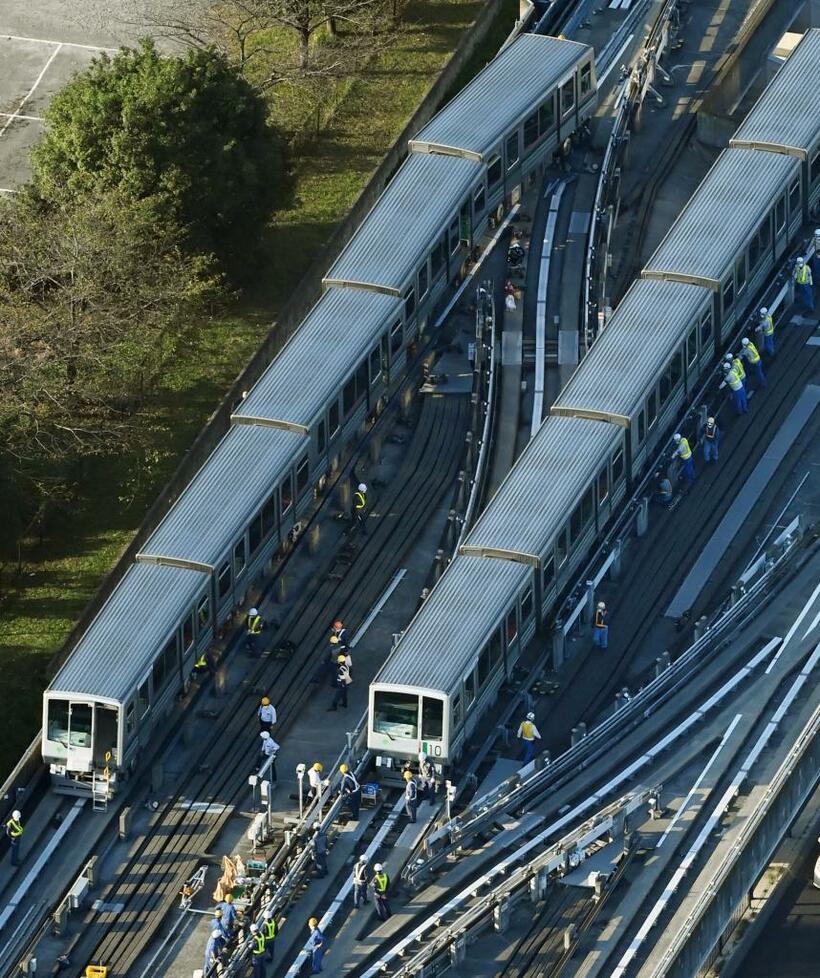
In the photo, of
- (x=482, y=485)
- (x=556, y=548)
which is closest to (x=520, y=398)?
(x=482, y=485)

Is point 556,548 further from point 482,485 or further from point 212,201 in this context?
point 212,201

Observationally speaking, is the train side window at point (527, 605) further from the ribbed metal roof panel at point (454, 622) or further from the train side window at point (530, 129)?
the train side window at point (530, 129)

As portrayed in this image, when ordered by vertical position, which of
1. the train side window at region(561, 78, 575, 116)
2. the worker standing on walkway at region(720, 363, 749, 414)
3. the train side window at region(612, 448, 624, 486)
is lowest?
the train side window at region(612, 448, 624, 486)

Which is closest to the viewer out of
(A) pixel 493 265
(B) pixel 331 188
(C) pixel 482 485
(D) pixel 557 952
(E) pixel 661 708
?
(D) pixel 557 952

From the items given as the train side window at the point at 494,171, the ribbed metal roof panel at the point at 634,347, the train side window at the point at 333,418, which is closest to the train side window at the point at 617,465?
the ribbed metal roof panel at the point at 634,347

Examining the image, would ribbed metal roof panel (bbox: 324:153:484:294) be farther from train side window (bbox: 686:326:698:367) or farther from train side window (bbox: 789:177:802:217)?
train side window (bbox: 789:177:802:217)

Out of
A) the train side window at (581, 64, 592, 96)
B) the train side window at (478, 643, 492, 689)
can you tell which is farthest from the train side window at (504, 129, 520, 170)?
the train side window at (478, 643, 492, 689)

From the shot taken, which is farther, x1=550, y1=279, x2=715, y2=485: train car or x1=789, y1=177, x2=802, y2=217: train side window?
x1=789, y1=177, x2=802, y2=217: train side window
